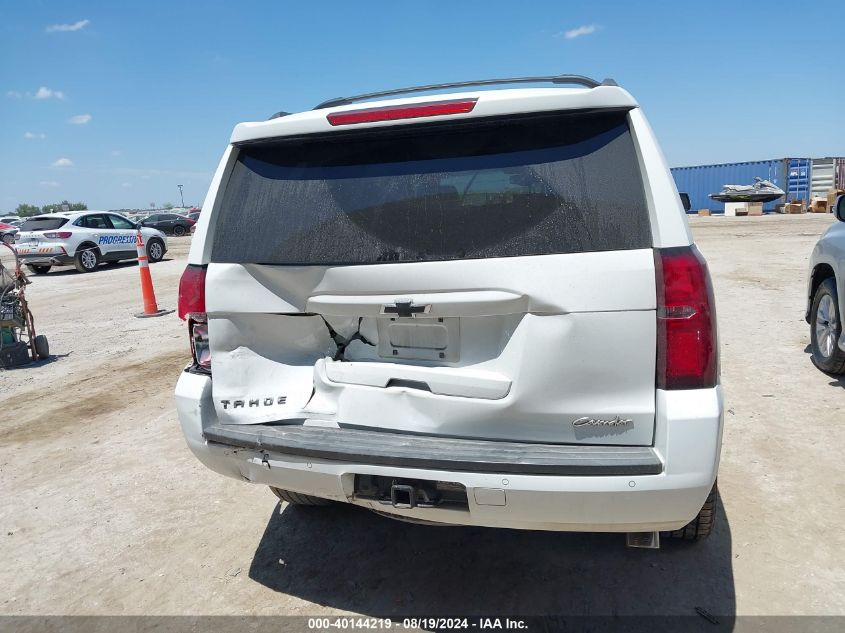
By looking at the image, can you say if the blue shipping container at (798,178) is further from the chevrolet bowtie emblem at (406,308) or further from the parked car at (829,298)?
the chevrolet bowtie emblem at (406,308)

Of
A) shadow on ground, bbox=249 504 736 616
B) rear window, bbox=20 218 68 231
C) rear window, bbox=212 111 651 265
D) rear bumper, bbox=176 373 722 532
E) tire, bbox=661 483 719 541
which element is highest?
rear window, bbox=212 111 651 265

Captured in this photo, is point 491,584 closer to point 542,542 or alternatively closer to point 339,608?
point 542,542

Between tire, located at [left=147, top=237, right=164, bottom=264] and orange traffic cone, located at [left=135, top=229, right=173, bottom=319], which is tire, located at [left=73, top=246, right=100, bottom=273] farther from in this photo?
orange traffic cone, located at [left=135, top=229, right=173, bottom=319]

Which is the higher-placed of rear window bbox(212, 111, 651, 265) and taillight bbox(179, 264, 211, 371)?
rear window bbox(212, 111, 651, 265)

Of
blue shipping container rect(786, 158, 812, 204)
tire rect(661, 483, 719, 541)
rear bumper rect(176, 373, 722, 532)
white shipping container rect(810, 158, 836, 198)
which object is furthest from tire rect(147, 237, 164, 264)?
white shipping container rect(810, 158, 836, 198)

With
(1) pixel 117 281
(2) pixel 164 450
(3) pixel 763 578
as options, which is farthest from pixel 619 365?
(1) pixel 117 281

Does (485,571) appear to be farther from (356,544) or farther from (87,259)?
(87,259)

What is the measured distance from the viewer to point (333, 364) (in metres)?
2.70

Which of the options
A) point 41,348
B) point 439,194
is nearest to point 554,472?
point 439,194

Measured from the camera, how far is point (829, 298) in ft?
18.8

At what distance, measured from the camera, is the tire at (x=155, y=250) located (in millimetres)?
20594

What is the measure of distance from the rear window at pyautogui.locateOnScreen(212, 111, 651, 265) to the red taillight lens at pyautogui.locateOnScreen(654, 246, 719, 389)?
137 millimetres

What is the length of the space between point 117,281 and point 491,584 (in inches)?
604

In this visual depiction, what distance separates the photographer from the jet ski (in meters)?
35.0
